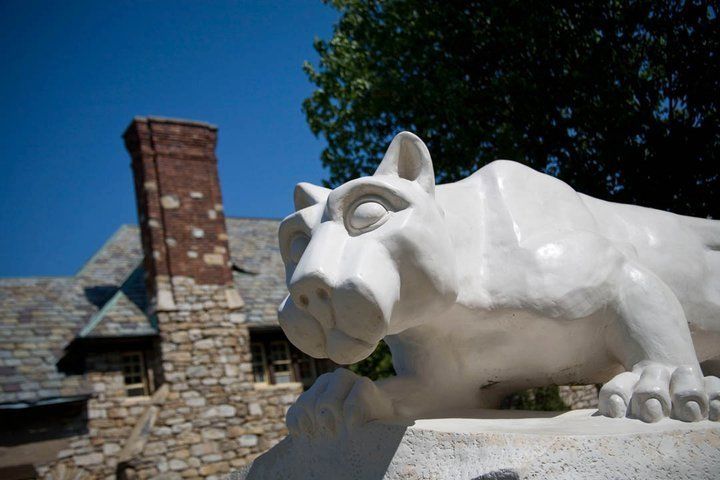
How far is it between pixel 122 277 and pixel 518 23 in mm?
10716

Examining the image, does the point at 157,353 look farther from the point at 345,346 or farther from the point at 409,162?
the point at 345,346

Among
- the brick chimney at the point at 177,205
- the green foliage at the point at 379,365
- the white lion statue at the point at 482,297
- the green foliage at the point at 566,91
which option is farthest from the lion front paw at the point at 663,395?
the brick chimney at the point at 177,205

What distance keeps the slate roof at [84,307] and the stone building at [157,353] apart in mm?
33

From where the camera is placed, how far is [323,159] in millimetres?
10203

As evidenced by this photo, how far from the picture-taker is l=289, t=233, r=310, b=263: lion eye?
2484mm

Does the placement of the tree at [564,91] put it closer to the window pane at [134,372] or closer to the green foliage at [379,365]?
the green foliage at [379,365]

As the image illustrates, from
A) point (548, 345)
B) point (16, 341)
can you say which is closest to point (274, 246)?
point (16, 341)

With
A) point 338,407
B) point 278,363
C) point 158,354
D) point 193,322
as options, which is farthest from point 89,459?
point 338,407

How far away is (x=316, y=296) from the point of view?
2.14 meters

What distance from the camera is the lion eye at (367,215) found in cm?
229

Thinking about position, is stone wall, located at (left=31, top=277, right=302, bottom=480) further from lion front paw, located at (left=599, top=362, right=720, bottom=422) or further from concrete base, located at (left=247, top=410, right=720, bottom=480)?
lion front paw, located at (left=599, top=362, right=720, bottom=422)

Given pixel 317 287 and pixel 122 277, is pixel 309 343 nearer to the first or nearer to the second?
pixel 317 287

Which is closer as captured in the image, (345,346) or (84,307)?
(345,346)

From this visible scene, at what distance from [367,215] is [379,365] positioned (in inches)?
332
